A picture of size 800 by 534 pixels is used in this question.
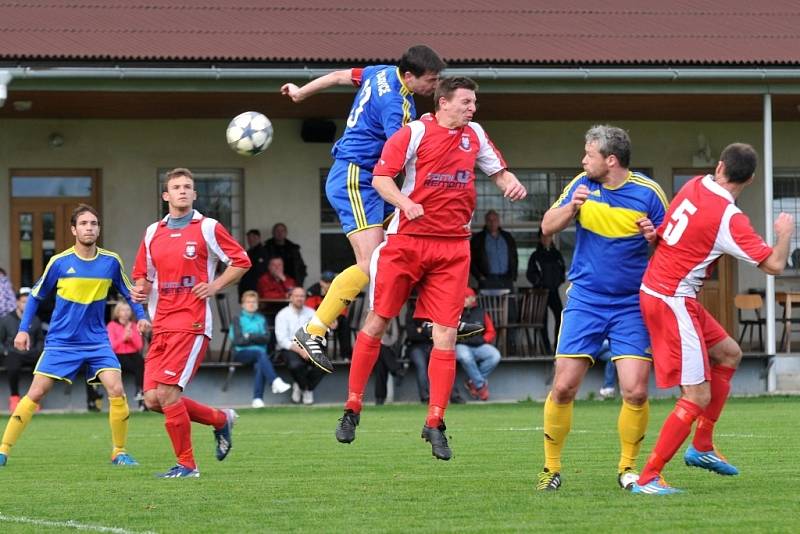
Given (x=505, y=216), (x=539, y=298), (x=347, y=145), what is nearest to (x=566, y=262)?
(x=505, y=216)

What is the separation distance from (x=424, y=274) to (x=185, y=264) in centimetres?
196

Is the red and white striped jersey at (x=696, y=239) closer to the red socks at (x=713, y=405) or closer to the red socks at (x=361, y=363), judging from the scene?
the red socks at (x=713, y=405)

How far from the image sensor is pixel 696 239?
8.16 m

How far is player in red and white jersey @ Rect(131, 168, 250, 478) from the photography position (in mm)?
10016

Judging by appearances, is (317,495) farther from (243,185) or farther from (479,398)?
(243,185)

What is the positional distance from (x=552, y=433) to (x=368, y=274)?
1.60m

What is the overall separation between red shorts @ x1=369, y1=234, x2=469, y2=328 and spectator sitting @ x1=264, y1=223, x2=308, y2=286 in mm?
12701

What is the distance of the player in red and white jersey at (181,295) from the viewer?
10016 millimetres

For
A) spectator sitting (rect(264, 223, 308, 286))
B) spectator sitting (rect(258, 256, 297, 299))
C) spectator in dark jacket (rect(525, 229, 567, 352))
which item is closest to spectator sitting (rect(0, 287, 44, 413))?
spectator sitting (rect(258, 256, 297, 299))

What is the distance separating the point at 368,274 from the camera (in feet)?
30.9

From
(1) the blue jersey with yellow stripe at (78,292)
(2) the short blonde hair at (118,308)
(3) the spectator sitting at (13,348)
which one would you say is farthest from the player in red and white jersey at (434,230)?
(3) the spectator sitting at (13,348)

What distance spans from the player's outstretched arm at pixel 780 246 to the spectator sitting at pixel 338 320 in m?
12.2

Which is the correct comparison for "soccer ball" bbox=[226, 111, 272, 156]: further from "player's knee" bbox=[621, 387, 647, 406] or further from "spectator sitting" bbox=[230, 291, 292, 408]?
"spectator sitting" bbox=[230, 291, 292, 408]

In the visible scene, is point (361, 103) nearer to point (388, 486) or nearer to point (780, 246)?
point (388, 486)
